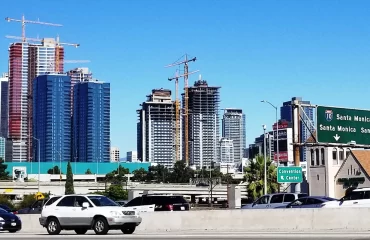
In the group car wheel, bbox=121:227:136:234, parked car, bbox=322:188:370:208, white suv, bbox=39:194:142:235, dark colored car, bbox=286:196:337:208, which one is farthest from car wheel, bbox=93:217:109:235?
dark colored car, bbox=286:196:337:208

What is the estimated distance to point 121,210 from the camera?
97.1ft

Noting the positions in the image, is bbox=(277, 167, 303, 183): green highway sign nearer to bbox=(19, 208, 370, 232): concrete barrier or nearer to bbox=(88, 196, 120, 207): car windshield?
bbox=(19, 208, 370, 232): concrete barrier

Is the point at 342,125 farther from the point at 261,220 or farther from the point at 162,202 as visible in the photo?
the point at 261,220

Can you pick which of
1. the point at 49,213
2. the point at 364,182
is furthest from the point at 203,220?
the point at 364,182

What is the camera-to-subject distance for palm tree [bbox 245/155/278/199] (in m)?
78.6

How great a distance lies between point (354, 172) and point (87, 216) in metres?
55.9

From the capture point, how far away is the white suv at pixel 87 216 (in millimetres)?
29453

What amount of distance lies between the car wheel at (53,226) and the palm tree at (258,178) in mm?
49128

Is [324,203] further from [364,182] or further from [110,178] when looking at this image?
[110,178]

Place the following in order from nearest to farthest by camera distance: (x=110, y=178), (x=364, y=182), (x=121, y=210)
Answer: (x=121, y=210)
(x=364, y=182)
(x=110, y=178)

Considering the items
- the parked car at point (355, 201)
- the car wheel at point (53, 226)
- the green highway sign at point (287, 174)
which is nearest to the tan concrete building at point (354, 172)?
the green highway sign at point (287, 174)

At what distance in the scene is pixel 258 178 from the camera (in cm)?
8006

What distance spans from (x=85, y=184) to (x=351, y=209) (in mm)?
117914

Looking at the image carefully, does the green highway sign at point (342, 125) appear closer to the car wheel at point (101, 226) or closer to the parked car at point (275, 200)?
the parked car at point (275, 200)
